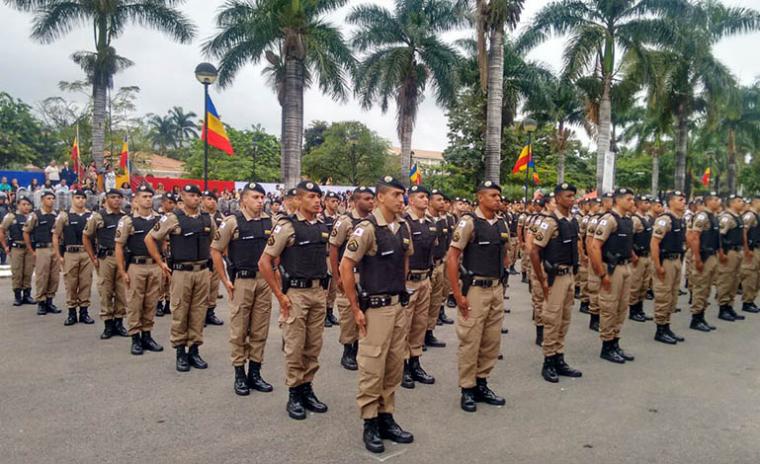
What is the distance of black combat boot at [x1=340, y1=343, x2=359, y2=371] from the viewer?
629 cm

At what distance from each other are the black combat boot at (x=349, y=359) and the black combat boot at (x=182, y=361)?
69.9 inches

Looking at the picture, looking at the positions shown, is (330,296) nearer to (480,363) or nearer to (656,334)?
(480,363)

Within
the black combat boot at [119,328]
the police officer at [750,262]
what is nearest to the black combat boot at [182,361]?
the black combat boot at [119,328]

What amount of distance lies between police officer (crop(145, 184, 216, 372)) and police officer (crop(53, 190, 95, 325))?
270 centimetres

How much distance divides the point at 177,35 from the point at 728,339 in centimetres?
2313

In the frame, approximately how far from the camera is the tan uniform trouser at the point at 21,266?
31.9 ft

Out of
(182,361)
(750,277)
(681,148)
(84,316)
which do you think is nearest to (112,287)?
(84,316)

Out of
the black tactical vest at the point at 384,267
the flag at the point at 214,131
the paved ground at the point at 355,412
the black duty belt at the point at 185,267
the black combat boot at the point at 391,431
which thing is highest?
the flag at the point at 214,131

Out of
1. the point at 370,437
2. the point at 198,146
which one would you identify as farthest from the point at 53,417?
the point at 198,146

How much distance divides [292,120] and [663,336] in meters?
15.4

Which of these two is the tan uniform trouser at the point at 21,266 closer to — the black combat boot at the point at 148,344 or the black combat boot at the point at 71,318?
the black combat boot at the point at 71,318

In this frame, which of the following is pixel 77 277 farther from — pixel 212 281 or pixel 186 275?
pixel 186 275

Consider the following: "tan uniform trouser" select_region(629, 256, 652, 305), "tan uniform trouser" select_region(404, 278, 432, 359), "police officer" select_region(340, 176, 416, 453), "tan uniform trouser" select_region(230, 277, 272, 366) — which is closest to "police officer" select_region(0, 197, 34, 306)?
"tan uniform trouser" select_region(230, 277, 272, 366)

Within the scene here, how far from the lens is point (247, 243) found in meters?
5.73
